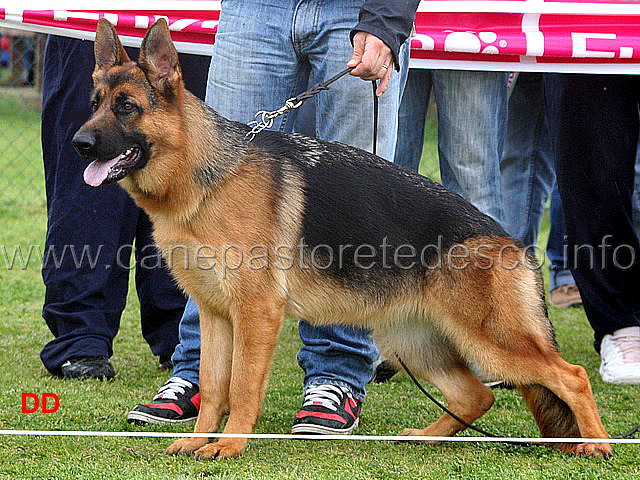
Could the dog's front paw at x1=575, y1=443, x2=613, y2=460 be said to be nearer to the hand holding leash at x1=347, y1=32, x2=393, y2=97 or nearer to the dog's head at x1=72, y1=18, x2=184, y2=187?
the hand holding leash at x1=347, y1=32, x2=393, y2=97

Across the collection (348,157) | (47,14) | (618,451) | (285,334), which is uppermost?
(47,14)

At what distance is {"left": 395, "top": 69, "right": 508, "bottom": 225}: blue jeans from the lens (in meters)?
4.12

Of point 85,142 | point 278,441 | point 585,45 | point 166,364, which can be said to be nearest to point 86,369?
point 166,364

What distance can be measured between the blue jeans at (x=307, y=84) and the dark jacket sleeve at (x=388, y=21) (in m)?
0.29

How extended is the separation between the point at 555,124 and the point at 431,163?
26.9ft

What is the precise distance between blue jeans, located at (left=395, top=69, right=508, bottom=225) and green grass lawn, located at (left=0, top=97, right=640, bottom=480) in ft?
3.41

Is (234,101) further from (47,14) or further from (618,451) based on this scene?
(618,451)

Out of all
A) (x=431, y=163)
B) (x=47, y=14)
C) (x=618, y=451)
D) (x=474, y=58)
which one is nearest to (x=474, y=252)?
(x=618, y=451)

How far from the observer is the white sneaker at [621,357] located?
4070 millimetres

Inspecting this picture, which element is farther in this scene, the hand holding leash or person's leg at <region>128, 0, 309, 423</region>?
person's leg at <region>128, 0, 309, 423</region>

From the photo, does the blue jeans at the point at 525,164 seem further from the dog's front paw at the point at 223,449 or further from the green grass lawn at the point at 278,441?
the dog's front paw at the point at 223,449

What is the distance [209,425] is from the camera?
10.0 ft

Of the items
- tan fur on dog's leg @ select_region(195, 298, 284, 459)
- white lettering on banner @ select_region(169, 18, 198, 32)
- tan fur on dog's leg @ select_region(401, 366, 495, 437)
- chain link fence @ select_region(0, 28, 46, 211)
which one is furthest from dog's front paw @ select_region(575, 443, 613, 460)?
chain link fence @ select_region(0, 28, 46, 211)

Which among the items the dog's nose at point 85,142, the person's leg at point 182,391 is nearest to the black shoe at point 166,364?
the person's leg at point 182,391
